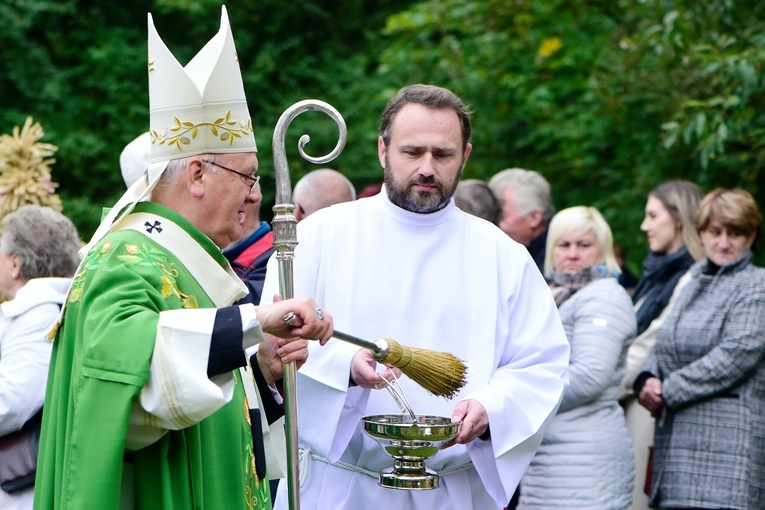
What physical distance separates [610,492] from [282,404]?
2616mm

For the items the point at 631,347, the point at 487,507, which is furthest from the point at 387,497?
the point at 631,347

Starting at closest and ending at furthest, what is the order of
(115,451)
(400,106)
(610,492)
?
(115,451), (400,106), (610,492)

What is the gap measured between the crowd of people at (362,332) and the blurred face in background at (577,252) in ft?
0.06

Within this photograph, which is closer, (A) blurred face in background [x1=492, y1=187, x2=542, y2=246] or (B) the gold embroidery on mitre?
(B) the gold embroidery on mitre

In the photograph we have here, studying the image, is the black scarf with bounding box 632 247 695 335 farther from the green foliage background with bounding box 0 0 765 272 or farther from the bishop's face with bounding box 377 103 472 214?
the bishop's face with bounding box 377 103 472 214

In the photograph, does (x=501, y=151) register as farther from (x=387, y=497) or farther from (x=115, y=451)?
(x=115, y=451)

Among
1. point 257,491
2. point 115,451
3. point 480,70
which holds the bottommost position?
point 257,491

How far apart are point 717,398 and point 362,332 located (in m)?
2.59

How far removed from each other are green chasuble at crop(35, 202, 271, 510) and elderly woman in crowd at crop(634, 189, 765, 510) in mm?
3232

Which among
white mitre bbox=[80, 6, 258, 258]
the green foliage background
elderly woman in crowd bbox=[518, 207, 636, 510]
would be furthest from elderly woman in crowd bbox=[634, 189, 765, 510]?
white mitre bbox=[80, 6, 258, 258]

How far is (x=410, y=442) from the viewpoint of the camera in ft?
12.2

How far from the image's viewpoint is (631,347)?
264 inches

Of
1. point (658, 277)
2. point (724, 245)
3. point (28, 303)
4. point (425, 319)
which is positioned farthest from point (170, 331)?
point (658, 277)

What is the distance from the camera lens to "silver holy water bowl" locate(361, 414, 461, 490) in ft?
12.0
